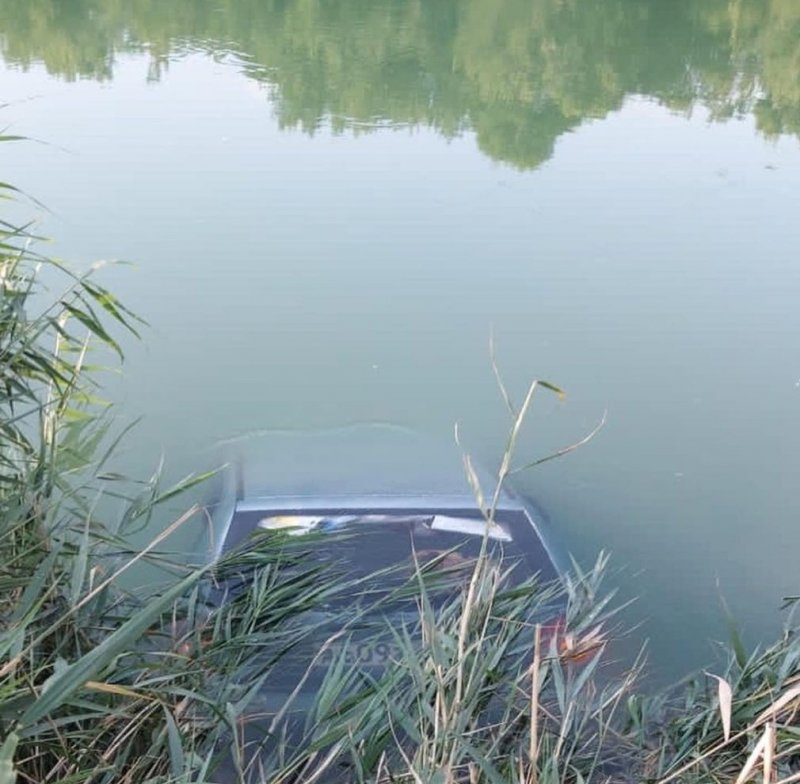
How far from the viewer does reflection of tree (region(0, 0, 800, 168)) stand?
891 cm

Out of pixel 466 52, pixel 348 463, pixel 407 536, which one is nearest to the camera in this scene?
pixel 407 536

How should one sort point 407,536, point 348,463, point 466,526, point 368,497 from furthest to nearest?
point 348,463
point 368,497
point 466,526
point 407,536

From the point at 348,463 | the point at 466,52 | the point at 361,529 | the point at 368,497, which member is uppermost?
the point at 466,52

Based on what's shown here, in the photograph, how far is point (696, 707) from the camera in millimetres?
2070

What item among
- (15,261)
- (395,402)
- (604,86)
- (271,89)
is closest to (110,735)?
(15,261)

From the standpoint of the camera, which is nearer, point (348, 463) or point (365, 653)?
point (365, 653)

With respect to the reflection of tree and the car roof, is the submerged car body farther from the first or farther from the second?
the reflection of tree

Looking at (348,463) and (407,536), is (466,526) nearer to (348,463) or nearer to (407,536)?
(407,536)

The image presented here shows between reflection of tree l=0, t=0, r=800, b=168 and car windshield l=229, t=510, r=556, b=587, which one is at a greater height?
reflection of tree l=0, t=0, r=800, b=168

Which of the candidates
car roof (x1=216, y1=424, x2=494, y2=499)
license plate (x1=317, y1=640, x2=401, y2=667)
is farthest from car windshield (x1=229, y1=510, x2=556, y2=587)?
car roof (x1=216, y1=424, x2=494, y2=499)

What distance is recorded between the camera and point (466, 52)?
11023 mm

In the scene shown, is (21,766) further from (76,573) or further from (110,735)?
(76,573)

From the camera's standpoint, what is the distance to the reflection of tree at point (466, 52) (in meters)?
8.91

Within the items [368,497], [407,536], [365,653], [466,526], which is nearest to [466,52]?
[368,497]
